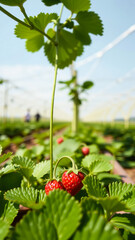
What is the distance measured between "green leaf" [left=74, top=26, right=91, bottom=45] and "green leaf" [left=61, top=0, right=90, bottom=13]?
80 millimetres

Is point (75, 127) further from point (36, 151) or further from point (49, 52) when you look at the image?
point (49, 52)

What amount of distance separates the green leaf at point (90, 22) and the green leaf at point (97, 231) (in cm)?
65

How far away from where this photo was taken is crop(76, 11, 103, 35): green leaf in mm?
687

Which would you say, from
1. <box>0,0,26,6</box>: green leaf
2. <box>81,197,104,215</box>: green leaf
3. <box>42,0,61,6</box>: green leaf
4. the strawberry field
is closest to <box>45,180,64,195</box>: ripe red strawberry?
the strawberry field

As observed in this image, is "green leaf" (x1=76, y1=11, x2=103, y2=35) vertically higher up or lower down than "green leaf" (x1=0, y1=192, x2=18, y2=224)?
higher up

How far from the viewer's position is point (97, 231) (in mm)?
300

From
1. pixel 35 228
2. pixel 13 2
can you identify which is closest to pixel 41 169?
pixel 35 228

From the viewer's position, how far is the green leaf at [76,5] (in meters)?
0.63

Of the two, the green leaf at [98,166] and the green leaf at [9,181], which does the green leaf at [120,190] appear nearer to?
the green leaf at [98,166]

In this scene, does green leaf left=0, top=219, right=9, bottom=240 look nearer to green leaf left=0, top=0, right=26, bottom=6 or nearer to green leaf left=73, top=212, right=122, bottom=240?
green leaf left=73, top=212, right=122, bottom=240

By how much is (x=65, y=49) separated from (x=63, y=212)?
26.7 inches

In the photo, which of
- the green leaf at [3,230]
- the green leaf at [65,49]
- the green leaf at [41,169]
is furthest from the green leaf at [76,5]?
the green leaf at [3,230]

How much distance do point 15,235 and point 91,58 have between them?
57.1 feet

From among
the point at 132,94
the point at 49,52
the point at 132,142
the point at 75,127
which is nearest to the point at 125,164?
the point at 75,127
